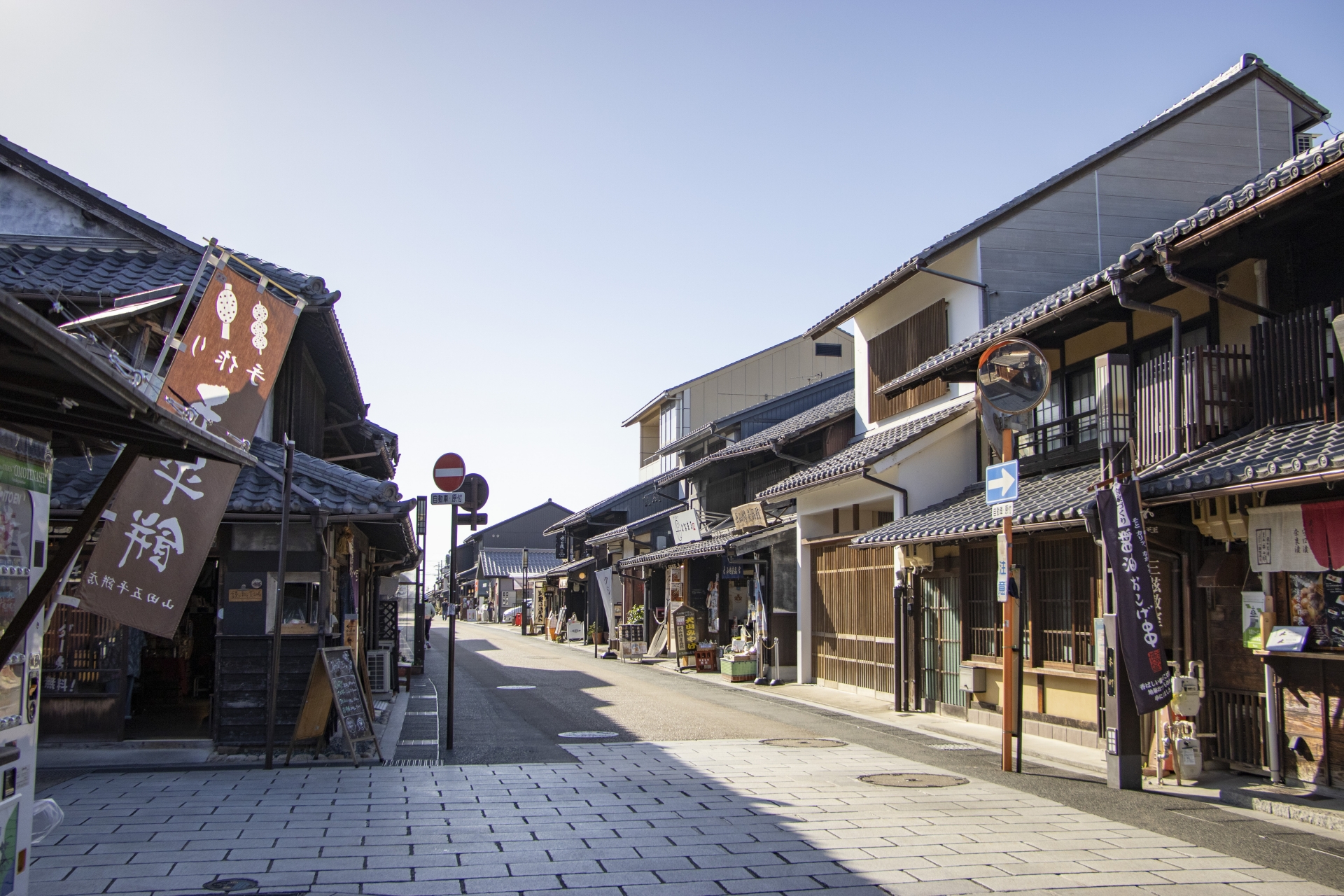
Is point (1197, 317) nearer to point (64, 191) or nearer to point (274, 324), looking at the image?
point (274, 324)

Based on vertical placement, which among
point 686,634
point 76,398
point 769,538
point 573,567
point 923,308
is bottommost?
point 686,634

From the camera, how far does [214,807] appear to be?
30.0 ft

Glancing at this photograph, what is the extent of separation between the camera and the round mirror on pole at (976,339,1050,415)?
38.8 ft

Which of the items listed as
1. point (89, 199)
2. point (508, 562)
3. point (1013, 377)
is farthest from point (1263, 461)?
point (508, 562)

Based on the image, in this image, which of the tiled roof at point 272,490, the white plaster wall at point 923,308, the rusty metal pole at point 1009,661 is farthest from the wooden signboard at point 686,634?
the rusty metal pole at point 1009,661

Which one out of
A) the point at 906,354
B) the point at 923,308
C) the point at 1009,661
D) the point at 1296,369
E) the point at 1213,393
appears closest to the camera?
the point at 1296,369

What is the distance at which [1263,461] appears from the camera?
9227 millimetres

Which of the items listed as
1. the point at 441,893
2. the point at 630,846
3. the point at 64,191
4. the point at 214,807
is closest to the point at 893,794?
the point at 630,846

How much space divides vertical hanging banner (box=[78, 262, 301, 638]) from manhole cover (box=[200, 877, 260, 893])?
2203 mm

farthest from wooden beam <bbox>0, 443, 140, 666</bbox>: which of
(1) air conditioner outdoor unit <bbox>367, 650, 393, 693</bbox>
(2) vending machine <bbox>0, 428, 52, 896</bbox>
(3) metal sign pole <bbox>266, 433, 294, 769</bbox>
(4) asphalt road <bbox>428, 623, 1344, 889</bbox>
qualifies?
(1) air conditioner outdoor unit <bbox>367, 650, 393, 693</bbox>

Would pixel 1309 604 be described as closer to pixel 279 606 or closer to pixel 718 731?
pixel 718 731

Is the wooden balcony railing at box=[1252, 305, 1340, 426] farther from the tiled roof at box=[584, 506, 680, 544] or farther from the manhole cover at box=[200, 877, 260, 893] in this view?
the tiled roof at box=[584, 506, 680, 544]

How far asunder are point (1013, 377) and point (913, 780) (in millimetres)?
4686

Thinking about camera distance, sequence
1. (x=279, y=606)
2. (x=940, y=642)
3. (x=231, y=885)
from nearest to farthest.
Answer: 1. (x=231, y=885)
2. (x=279, y=606)
3. (x=940, y=642)
